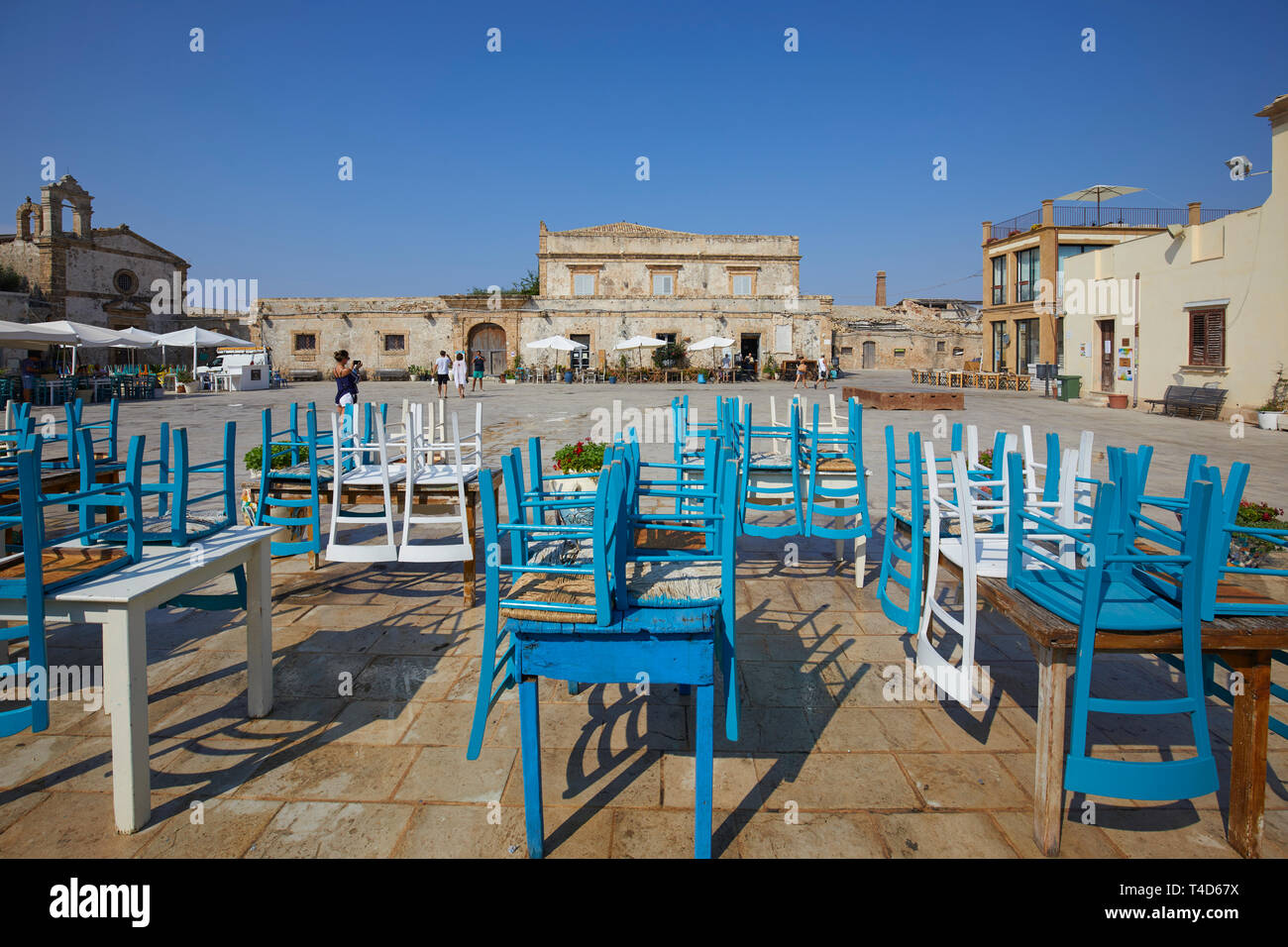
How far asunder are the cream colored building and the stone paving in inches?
585

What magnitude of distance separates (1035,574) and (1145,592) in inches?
11.9

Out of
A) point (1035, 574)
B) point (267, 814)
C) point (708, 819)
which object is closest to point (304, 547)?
point (267, 814)

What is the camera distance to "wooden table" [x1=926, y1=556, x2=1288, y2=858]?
1959mm

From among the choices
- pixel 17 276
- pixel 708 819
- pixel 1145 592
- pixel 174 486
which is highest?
pixel 17 276

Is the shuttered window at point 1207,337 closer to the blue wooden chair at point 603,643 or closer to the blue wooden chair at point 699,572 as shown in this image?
the blue wooden chair at point 699,572

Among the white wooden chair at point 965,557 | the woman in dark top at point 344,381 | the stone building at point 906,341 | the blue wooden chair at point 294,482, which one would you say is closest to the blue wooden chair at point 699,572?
the white wooden chair at point 965,557

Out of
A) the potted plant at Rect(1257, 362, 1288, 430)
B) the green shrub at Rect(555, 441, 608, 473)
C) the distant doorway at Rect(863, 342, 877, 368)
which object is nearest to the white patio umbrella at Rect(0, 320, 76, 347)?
the green shrub at Rect(555, 441, 608, 473)

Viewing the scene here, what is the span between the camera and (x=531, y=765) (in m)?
2.03

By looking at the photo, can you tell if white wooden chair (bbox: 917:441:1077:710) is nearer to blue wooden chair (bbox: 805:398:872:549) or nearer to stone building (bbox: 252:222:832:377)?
blue wooden chair (bbox: 805:398:872:549)

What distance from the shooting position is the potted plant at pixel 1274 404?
44.7 feet

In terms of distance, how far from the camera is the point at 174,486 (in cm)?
277

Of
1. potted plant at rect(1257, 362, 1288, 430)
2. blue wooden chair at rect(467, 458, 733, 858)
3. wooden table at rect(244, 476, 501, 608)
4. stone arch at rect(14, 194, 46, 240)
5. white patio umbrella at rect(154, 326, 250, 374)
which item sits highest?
stone arch at rect(14, 194, 46, 240)

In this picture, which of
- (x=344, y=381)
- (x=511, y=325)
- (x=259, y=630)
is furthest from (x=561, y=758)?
(x=511, y=325)
